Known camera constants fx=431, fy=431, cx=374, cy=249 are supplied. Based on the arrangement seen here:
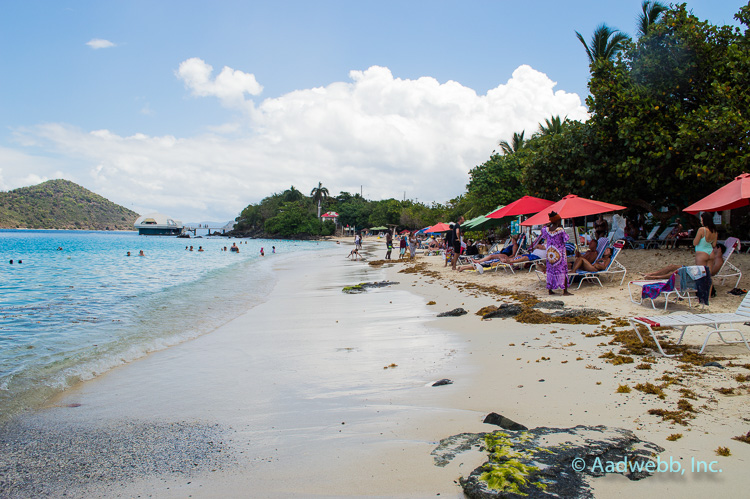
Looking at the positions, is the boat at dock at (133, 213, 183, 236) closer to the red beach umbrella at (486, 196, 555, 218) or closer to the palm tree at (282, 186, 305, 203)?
the palm tree at (282, 186, 305, 203)

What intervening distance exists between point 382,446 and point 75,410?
334 cm

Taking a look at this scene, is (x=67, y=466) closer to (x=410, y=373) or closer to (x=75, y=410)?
(x=75, y=410)

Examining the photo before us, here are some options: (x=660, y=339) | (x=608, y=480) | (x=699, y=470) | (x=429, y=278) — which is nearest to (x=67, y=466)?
(x=608, y=480)

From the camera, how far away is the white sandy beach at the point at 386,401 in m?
2.64

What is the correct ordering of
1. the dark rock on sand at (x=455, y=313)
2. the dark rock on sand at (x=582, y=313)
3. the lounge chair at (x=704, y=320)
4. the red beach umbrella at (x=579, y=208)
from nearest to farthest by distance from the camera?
the lounge chair at (x=704, y=320)
the dark rock on sand at (x=582, y=313)
the dark rock on sand at (x=455, y=313)
the red beach umbrella at (x=579, y=208)

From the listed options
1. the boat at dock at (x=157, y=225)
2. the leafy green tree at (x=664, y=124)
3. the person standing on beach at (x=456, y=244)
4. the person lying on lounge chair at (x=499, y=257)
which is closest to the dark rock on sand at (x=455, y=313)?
the person lying on lounge chair at (x=499, y=257)

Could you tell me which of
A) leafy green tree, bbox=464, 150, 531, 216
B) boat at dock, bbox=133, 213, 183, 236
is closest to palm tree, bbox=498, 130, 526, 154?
leafy green tree, bbox=464, 150, 531, 216

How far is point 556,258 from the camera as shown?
9438mm

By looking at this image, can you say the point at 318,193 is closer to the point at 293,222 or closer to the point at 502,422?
the point at 293,222

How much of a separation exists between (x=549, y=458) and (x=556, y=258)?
760 cm

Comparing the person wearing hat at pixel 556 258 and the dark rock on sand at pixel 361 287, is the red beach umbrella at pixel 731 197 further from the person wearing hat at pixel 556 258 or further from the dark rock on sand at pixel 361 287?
the dark rock on sand at pixel 361 287

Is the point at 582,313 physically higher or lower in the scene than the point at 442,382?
higher

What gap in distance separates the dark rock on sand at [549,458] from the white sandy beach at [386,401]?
0.09 metres

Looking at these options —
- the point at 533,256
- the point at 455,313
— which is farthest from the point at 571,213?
the point at 455,313
